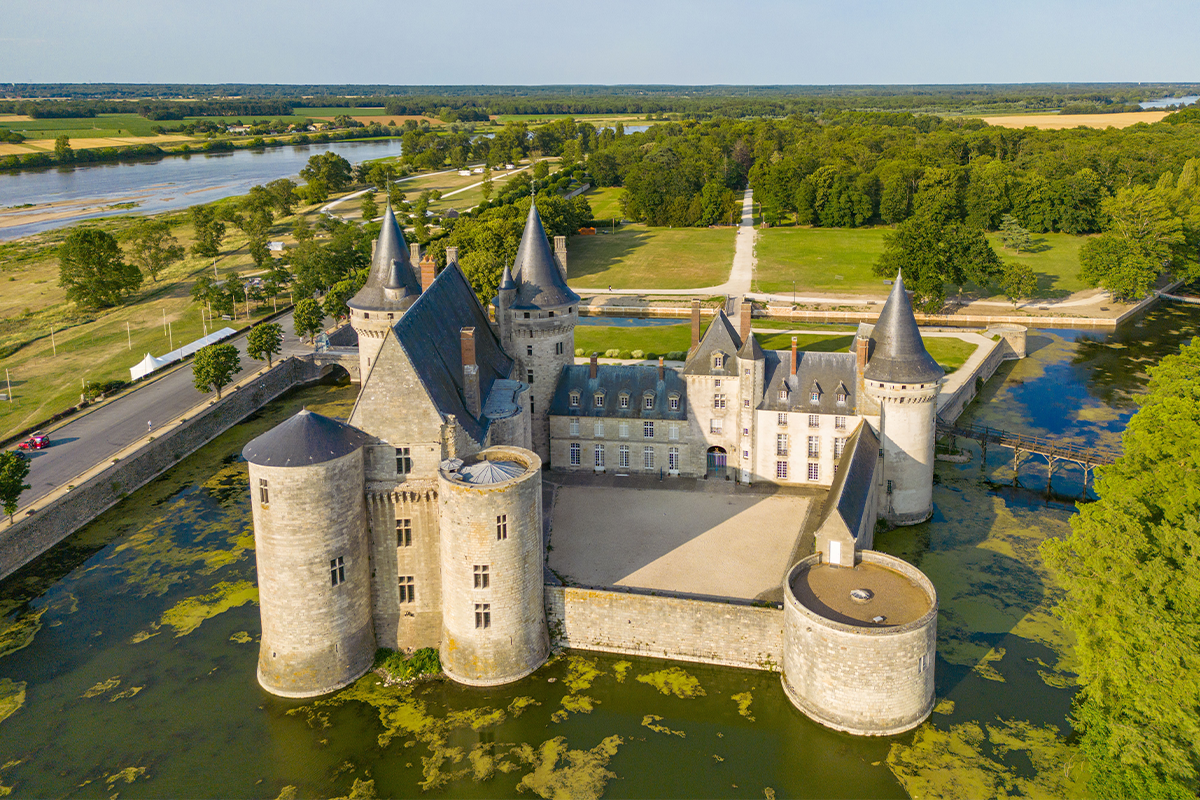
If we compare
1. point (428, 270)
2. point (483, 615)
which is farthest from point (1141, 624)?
point (428, 270)

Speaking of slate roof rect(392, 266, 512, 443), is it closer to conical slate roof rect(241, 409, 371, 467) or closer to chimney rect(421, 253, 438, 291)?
conical slate roof rect(241, 409, 371, 467)

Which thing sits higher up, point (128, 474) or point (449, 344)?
point (449, 344)

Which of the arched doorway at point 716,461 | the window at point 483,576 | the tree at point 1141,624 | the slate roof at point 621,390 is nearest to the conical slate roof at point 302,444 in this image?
the window at point 483,576

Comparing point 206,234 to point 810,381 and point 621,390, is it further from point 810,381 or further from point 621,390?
point 810,381

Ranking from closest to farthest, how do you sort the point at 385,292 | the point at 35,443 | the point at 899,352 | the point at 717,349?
the point at 899,352 → the point at 717,349 → the point at 385,292 → the point at 35,443

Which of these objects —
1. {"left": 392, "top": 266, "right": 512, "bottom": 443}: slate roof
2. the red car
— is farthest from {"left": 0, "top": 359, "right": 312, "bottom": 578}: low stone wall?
{"left": 392, "top": 266, "right": 512, "bottom": 443}: slate roof
